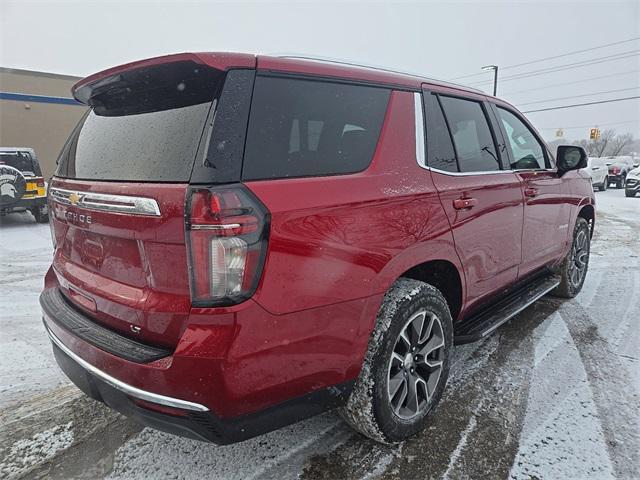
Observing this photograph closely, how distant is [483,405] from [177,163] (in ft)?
7.32

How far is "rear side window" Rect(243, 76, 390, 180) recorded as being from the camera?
5.49ft

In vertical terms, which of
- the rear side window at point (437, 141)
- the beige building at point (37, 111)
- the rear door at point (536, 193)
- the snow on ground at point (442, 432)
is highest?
the beige building at point (37, 111)

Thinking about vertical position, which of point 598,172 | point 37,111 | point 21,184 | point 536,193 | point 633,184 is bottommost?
point 633,184

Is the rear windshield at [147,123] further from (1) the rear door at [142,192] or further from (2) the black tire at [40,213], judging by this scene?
(2) the black tire at [40,213]

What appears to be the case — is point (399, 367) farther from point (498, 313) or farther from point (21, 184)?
point (21, 184)

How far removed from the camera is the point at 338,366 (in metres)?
1.89

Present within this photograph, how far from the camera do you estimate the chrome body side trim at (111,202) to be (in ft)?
5.35

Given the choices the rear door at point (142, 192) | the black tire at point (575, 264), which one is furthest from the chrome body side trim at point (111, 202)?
the black tire at point (575, 264)

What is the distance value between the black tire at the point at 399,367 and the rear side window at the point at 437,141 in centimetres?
70

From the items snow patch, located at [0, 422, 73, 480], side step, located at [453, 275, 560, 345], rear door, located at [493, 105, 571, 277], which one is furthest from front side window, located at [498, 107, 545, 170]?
snow patch, located at [0, 422, 73, 480]

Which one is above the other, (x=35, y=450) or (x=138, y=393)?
(x=138, y=393)

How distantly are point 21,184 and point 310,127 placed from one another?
33.2 feet

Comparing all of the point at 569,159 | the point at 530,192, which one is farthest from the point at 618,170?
the point at 530,192

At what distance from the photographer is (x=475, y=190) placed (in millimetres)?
2652
